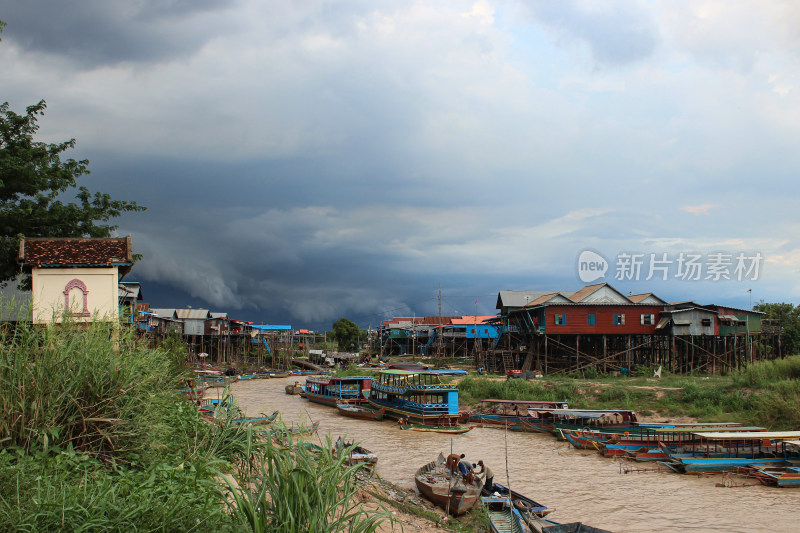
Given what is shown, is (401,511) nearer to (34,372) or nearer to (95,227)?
(34,372)

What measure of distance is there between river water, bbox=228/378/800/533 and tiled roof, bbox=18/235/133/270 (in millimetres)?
7382

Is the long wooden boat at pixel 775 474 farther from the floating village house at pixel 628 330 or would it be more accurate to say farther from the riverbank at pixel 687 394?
the floating village house at pixel 628 330

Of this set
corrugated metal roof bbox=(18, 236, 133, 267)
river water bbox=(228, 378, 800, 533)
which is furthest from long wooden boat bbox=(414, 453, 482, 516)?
corrugated metal roof bbox=(18, 236, 133, 267)

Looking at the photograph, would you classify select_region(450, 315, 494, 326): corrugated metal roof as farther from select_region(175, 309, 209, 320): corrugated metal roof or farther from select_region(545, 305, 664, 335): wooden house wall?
select_region(175, 309, 209, 320): corrugated metal roof

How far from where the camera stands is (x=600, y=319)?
4388 cm

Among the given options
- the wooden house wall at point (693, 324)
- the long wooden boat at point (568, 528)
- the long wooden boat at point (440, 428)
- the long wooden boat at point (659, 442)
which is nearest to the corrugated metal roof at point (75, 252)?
the long wooden boat at point (568, 528)

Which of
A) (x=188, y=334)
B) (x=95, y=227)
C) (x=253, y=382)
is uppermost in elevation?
(x=95, y=227)

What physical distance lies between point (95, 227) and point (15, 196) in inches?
109

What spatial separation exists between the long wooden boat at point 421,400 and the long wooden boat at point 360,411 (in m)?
0.66

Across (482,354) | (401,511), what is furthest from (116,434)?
(482,354)

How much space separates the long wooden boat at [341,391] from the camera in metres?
38.3

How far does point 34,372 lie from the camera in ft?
23.7

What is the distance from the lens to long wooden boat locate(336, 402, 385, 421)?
31359 millimetres

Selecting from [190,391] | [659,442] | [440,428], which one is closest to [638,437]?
[659,442]
